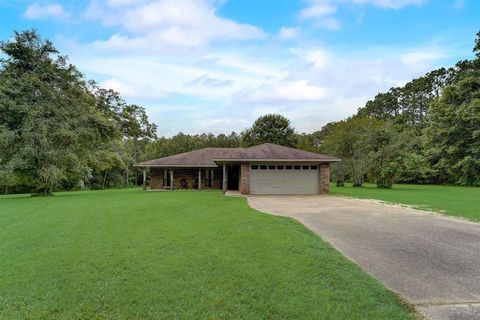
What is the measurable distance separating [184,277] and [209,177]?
70.3 ft

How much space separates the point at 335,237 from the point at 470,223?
4736 mm

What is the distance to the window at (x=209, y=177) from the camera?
84.5 ft

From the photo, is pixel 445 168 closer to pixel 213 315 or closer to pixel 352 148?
pixel 352 148

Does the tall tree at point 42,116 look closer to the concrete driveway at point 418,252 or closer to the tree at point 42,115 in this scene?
the tree at point 42,115

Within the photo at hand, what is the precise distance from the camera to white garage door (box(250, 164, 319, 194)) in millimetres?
19906

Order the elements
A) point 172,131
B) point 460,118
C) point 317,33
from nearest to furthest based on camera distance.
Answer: point 317,33 → point 460,118 → point 172,131

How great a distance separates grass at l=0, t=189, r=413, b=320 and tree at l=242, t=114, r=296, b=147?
39378 millimetres

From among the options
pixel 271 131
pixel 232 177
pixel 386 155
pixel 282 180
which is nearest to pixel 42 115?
pixel 232 177

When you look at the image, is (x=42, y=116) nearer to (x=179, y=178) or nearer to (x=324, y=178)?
(x=179, y=178)

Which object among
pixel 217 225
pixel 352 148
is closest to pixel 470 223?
pixel 217 225

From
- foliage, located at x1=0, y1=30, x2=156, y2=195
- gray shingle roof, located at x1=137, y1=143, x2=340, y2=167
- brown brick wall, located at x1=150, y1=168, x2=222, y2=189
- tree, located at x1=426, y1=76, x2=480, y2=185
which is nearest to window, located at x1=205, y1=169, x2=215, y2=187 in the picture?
brown brick wall, located at x1=150, y1=168, x2=222, y2=189

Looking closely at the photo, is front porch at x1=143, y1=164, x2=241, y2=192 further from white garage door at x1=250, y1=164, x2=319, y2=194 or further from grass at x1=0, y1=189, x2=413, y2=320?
grass at x1=0, y1=189, x2=413, y2=320

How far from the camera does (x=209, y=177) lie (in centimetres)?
2583

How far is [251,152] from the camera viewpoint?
2092cm
